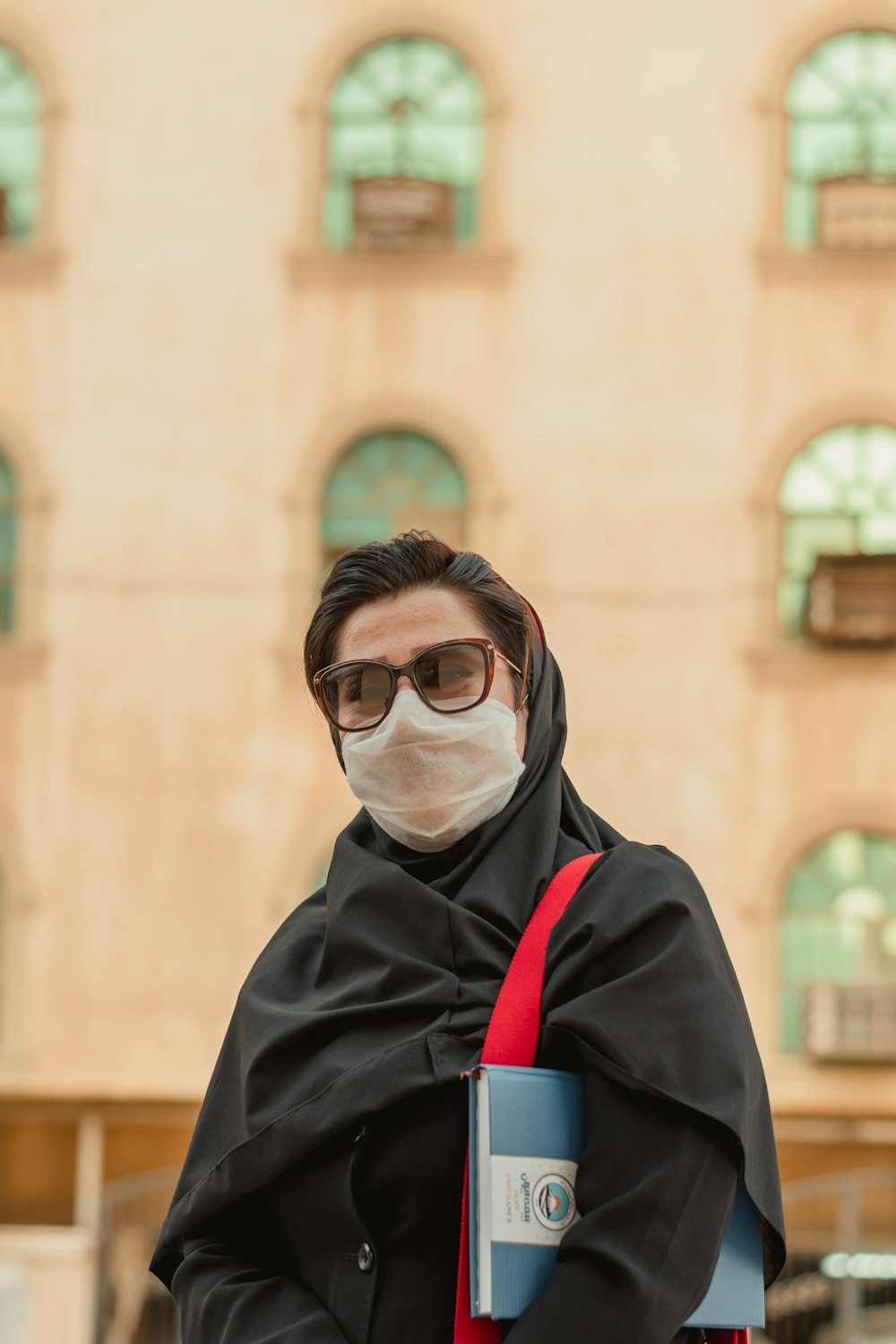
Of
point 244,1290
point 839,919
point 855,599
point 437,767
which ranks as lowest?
point 839,919

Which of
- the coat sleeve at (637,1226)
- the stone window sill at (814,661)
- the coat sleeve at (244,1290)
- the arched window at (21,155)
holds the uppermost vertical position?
the arched window at (21,155)

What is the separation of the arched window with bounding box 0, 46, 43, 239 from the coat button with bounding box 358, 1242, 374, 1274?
11.6 meters

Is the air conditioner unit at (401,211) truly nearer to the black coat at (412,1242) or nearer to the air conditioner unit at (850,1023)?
the air conditioner unit at (850,1023)

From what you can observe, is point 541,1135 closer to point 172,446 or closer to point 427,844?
point 427,844

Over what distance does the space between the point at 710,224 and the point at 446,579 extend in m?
10.6

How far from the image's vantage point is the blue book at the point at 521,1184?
1.81 m

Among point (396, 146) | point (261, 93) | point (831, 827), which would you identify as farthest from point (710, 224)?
point (831, 827)

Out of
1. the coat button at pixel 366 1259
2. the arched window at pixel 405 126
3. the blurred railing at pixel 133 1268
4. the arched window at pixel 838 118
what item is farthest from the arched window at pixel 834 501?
the coat button at pixel 366 1259

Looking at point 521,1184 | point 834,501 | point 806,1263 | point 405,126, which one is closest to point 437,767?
point 521,1184

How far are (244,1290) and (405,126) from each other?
11.5 m

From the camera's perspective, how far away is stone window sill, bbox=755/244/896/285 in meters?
12.2

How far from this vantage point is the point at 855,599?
12.0 metres

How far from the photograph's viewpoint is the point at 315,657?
2277 millimetres

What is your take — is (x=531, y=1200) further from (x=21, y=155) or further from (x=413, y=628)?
(x=21, y=155)
